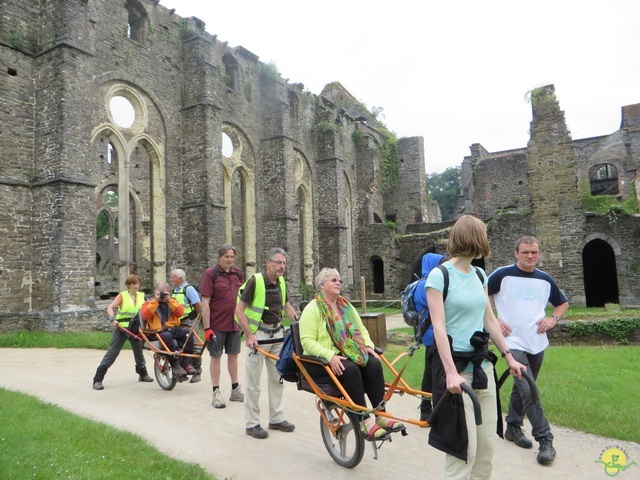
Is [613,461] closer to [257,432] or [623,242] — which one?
[257,432]

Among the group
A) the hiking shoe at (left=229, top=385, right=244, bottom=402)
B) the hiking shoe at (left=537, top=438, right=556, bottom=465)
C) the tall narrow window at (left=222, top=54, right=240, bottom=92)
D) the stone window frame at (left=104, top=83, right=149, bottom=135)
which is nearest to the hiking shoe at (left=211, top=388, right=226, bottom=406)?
the hiking shoe at (left=229, top=385, right=244, bottom=402)

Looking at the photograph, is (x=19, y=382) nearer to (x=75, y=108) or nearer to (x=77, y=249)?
(x=77, y=249)

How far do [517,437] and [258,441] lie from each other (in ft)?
7.88

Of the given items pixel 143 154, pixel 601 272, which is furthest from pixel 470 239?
pixel 143 154

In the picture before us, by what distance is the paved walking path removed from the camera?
3.88 metres

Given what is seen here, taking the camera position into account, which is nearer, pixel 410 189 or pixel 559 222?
pixel 559 222

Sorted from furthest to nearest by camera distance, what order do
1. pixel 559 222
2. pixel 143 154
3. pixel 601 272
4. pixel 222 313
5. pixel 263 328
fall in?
pixel 143 154, pixel 601 272, pixel 559 222, pixel 222 313, pixel 263 328

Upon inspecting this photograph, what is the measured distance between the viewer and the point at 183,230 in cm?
1698

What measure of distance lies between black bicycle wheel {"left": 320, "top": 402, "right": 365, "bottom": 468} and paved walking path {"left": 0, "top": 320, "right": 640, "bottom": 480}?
0.08 m

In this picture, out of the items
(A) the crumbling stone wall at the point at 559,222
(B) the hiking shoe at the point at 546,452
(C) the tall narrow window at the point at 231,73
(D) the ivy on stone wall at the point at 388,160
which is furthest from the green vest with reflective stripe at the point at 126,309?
(D) the ivy on stone wall at the point at 388,160

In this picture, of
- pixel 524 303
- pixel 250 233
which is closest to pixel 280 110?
pixel 250 233

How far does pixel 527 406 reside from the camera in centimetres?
433

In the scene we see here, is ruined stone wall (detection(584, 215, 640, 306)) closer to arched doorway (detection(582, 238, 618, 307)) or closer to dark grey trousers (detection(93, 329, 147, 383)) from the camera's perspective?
arched doorway (detection(582, 238, 618, 307))

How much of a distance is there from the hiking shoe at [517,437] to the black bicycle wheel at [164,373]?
169 inches
